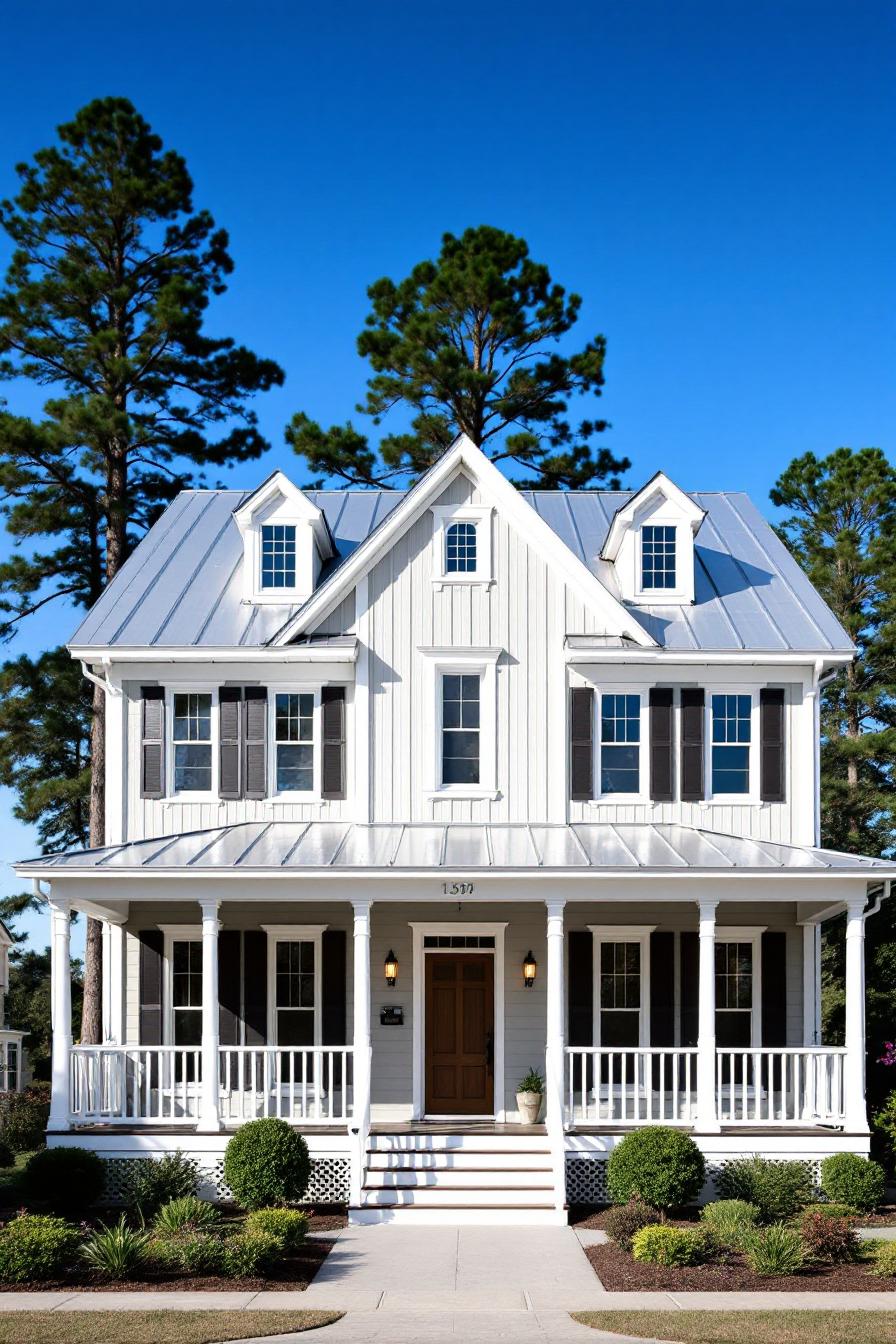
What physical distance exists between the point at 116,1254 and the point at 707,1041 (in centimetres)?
769

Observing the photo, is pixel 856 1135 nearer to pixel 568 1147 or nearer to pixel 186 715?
pixel 568 1147

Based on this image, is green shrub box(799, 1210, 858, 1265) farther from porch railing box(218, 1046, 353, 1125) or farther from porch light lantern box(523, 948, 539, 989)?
porch light lantern box(523, 948, 539, 989)

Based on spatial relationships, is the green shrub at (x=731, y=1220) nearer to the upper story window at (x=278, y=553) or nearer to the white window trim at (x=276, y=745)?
the white window trim at (x=276, y=745)

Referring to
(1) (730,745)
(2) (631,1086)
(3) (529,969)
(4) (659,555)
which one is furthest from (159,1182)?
(4) (659,555)

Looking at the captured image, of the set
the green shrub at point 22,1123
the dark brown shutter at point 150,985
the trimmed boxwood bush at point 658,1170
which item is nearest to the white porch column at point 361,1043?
the trimmed boxwood bush at point 658,1170

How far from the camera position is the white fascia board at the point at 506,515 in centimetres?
2173

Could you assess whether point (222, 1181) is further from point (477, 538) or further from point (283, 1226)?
point (477, 538)

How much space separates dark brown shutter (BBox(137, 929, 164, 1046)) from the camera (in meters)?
21.3

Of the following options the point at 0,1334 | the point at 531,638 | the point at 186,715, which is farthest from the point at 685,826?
the point at 0,1334

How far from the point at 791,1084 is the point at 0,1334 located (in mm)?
12499

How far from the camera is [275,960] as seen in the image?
21.7 meters

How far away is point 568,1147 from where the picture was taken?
18.7 meters

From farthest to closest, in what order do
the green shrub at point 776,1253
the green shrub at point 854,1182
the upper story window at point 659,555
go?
the upper story window at point 659,555, the green shrub at point 854,1182, the green shrub at point 776,1253

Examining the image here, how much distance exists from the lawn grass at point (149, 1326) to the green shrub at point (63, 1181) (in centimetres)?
412
